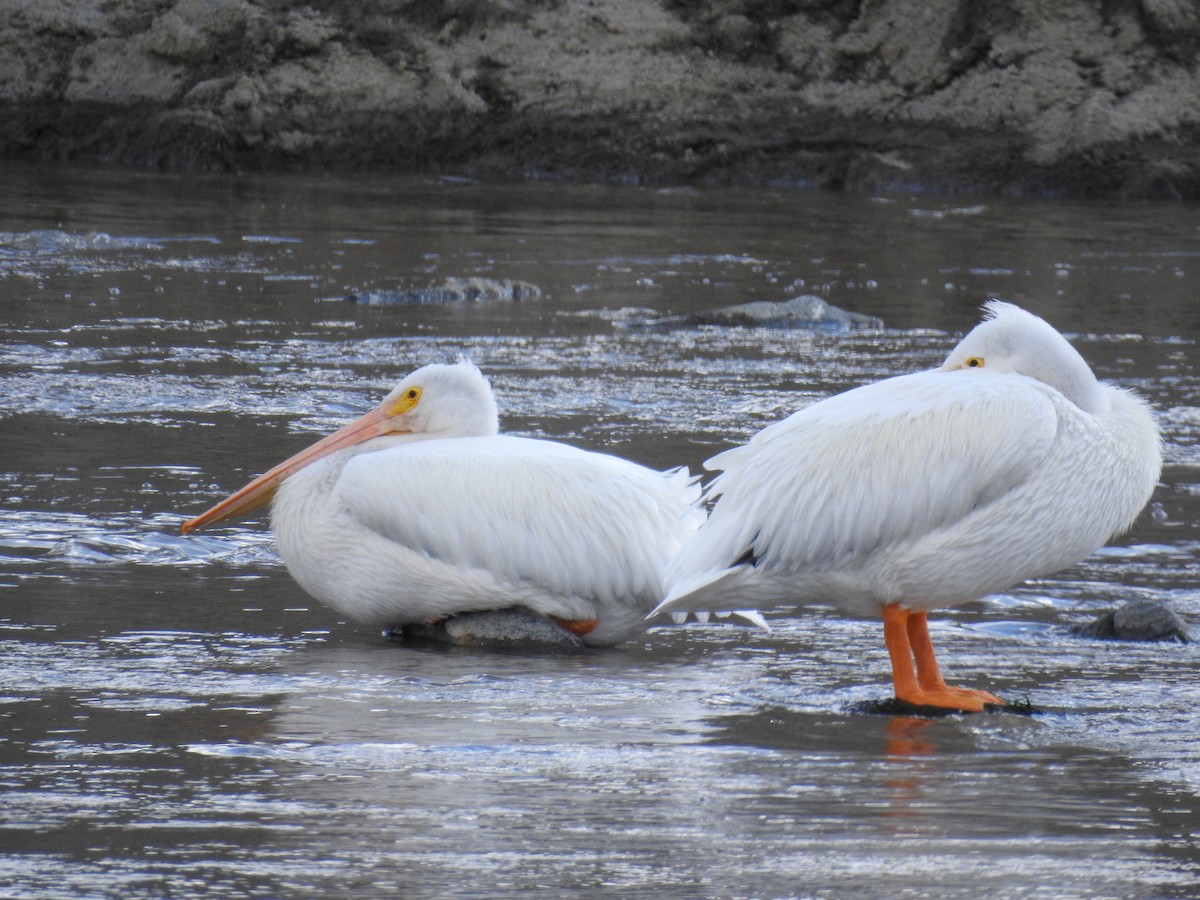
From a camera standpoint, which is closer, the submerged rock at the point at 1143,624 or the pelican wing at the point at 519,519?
the submerged rock at the point at 1143,624

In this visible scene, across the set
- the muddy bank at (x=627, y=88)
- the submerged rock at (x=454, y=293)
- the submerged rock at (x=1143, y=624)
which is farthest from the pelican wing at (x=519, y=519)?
the muddy bank at (x=627, y=88)

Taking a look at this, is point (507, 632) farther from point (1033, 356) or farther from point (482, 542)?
point (1033, 356)

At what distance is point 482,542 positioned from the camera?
13.4 ft

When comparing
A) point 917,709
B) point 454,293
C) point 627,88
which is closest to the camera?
point 917,709

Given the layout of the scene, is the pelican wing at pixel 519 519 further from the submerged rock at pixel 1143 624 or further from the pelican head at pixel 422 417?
the submerged rock at pixel 1143 624

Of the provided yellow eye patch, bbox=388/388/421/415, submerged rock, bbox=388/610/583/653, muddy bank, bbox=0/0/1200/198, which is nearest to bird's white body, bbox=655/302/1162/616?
submerged rock, bbox=388/610/583/653

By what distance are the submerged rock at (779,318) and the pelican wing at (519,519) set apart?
172 inches

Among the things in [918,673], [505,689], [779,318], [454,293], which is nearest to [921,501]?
[918,673]

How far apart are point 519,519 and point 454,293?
5364 mm

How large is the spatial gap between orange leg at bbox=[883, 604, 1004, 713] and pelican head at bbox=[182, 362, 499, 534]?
130 cm

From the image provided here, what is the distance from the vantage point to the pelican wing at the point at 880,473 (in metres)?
3.51

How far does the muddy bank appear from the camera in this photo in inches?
614

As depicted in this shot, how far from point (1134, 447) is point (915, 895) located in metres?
1.47

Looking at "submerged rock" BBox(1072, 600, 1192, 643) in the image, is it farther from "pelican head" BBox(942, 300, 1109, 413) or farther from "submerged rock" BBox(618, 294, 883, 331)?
→ "submerged rock" BBox(618, 294, 883, 331)
